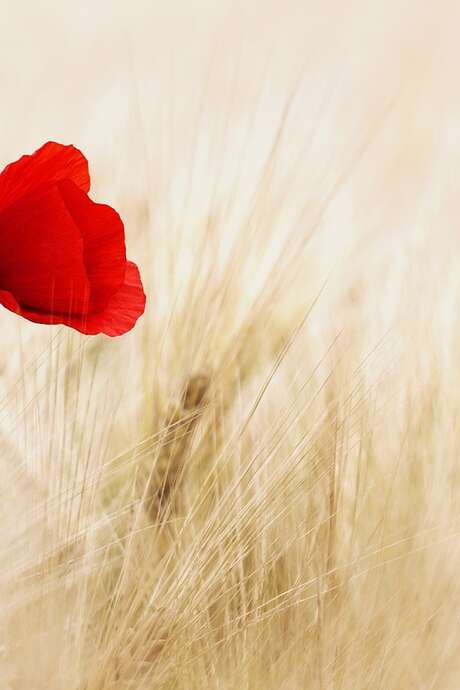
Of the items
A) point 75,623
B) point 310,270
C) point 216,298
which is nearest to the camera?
point 75,623

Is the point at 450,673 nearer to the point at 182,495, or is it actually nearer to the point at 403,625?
the point at 403,625

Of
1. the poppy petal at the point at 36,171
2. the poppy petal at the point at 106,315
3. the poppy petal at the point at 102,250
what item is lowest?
the poppy petal at the point at 106,315

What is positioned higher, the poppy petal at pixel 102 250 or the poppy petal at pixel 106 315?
the poppy petal at pixel 102 250

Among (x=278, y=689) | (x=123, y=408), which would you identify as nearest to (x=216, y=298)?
(x=123, y=408)
